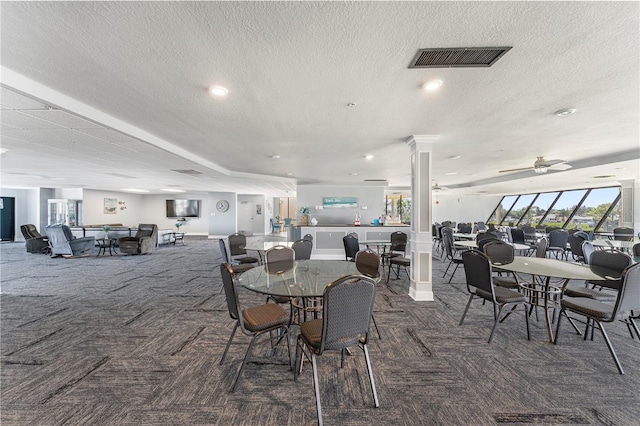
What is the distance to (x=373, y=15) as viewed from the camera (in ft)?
5.23

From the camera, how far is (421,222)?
4.23m

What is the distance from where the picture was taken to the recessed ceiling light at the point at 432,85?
7.85 feet

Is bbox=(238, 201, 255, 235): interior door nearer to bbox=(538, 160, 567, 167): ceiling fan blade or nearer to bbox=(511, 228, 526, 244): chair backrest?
bbox=(511, 228, 526, 244): chair backrest

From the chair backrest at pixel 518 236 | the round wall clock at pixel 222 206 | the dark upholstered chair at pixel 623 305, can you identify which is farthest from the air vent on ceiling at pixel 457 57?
the round wall clock at pixel 222 206

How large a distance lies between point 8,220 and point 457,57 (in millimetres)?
18458

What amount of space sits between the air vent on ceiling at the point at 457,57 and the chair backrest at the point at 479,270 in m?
1.93

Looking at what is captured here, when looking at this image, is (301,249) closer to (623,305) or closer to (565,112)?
(623,305)

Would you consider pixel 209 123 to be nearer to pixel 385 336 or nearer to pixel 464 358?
pixel 385 336

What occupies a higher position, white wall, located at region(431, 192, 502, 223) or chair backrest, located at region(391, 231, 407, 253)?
white wall, located at region(431, 192, 502, 223)

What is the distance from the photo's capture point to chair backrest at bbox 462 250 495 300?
2.81 m

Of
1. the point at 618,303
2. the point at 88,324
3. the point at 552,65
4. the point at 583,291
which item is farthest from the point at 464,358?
the point at 88,324

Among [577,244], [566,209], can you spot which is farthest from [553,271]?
[566,209]

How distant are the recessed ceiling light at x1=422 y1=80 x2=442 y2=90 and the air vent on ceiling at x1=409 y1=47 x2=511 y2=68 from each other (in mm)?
279

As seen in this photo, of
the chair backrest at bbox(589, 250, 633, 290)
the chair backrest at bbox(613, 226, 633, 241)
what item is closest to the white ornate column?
the chair backrest at bbox(589, 250, 633, 290)
